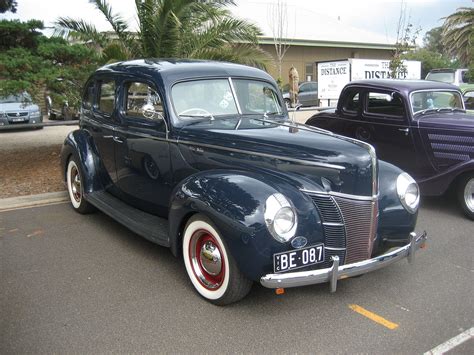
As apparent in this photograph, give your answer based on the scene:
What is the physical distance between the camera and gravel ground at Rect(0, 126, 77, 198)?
708 centimetres

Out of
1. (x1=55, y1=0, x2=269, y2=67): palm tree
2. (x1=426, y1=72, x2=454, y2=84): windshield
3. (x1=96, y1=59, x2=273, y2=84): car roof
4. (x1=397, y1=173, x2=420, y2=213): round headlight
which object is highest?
(x1=55, y1=0, x2=269, y2=67): palm tree

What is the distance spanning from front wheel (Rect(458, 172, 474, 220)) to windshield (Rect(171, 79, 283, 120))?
291 centimetres

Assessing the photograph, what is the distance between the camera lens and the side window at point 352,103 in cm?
709

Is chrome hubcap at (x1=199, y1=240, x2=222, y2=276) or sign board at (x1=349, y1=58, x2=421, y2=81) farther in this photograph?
sign board at (x1=349, y1=58, x2=421, y2=81)

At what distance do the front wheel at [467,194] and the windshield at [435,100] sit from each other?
1.17 m

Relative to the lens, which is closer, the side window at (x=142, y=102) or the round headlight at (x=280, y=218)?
the round headlight at (x=280, y=218)

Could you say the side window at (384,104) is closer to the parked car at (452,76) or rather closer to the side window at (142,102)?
the side window at (142,102)

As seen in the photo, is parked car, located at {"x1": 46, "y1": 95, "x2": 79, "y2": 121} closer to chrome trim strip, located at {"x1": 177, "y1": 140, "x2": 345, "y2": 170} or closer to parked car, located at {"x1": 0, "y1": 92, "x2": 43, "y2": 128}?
parked car, located at {"x1": 0, "y1": 92, "x2": 43, "y2": 128}

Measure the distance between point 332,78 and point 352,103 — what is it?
9003 mm

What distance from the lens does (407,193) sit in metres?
3.74

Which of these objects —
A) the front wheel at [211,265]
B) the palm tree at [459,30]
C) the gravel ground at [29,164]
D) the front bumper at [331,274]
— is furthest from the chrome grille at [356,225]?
the palm tree at [459,30]

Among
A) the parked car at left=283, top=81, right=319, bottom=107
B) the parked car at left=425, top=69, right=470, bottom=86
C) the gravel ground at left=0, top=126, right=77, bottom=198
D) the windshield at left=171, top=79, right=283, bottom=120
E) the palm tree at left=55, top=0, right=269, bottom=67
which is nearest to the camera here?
the windshield at left=171, top=79, right=283, bottom=120

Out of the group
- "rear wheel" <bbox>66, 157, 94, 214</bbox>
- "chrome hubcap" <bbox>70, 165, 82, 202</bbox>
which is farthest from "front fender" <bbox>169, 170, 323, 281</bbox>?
"chrome hubcap" <bbox>70, 165, 82, 202</bbox>

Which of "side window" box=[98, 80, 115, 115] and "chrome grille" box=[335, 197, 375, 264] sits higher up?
"side window" box=[98, 80, 115, 115]
